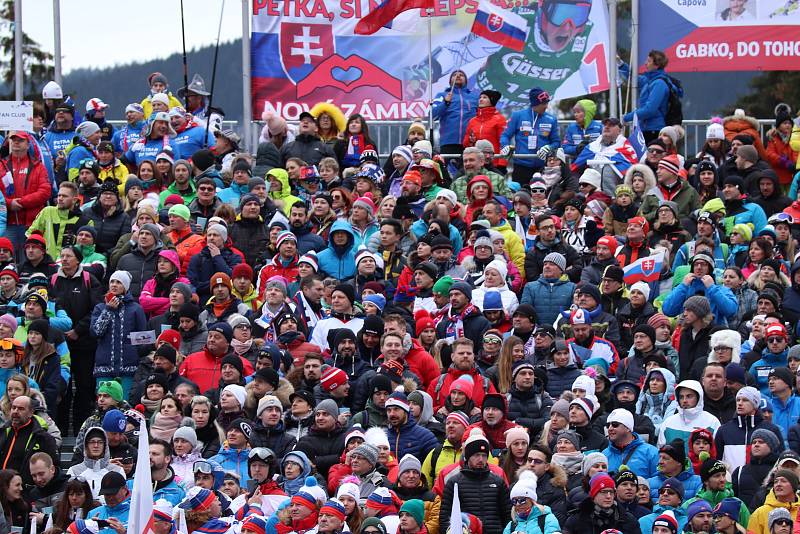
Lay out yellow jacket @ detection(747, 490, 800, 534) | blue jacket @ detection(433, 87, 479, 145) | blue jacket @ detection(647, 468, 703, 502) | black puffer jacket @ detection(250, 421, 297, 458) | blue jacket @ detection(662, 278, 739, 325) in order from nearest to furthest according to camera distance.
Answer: yellow jacket @ detection(747, 490, 800, 534)
blue jacket @ detection(647, 468, 703, 502)
black puffer jacket @ detection(250, 421, 297, 458)
blue jacket @ detection(662, 278, 739, 325)
blue jacket @ detection(433, 87, 479, 145)

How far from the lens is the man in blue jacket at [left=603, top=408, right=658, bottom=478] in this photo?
52.1ft

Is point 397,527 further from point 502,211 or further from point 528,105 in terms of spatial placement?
point 528,105

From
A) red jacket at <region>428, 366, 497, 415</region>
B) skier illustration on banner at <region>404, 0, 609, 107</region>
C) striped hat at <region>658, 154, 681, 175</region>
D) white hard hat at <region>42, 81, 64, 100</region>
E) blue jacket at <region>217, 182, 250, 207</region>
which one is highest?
skier illustration on banner at <region>404, 0, 609, 107</region>

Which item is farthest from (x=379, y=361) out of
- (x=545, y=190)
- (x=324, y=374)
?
(x=545, y=190)

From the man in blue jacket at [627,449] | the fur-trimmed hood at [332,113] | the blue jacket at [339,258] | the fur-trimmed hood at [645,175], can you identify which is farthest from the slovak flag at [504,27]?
the man in blue jacket at [627,449]

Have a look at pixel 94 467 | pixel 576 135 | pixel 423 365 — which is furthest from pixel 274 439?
pixel 576 135

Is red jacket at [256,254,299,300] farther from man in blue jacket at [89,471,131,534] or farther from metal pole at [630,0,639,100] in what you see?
metal pole at [630,0,639,100]

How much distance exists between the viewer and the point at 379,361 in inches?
697

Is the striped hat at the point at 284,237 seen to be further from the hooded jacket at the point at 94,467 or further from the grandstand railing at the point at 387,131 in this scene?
the grandstand railing at the point at 387,131

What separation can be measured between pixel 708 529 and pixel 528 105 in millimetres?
10444

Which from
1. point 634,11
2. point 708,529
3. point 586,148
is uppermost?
point 634,11

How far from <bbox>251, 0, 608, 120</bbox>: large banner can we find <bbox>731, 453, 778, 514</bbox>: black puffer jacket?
31.4 ft

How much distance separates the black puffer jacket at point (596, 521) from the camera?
15.0 meters

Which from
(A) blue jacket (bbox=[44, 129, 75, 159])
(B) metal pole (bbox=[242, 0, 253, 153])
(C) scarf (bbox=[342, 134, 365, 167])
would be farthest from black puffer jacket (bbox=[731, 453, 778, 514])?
(A) blue jacket (bbox=[44, 129, 75, 159])
